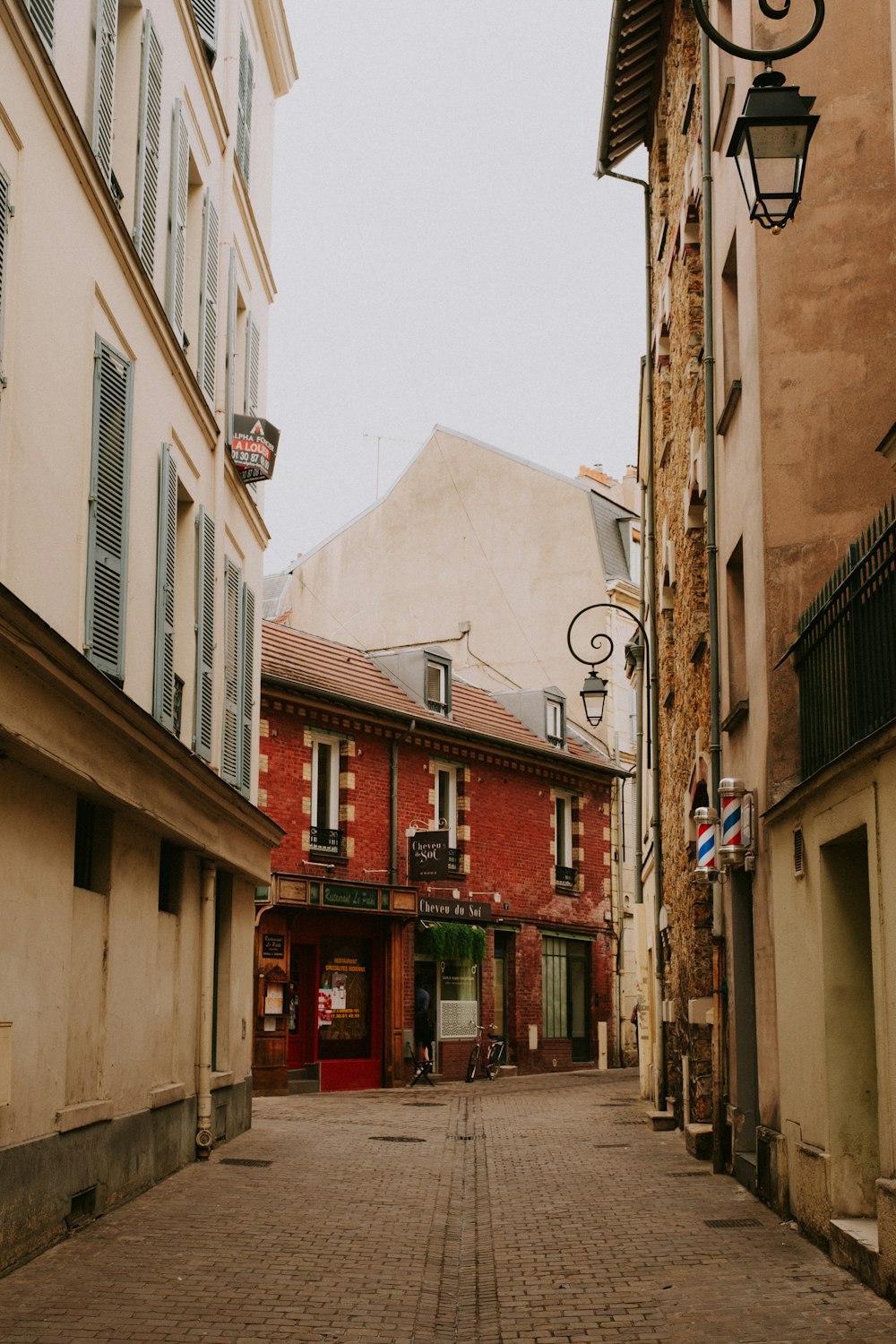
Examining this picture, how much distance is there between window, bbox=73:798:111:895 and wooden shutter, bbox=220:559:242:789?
439 cm

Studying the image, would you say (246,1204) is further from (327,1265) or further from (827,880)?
(827,880)

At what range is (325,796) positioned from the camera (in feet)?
88.8

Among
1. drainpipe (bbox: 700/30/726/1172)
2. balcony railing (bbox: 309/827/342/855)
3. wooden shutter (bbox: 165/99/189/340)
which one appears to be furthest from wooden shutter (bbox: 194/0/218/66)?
balcony railing (bbox: 309/827/342/855)

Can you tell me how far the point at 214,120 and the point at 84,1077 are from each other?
956cm

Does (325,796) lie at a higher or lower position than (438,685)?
lower

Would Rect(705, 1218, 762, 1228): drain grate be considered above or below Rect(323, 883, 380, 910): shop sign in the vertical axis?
below

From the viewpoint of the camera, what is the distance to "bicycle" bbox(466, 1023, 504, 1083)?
91.2ft

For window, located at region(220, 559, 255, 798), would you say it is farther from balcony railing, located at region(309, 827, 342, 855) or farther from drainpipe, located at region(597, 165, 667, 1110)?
balcony railing, located at region(309, 827, 342, 855)

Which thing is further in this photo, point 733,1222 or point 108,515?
point 108,515

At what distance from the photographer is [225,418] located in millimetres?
15547

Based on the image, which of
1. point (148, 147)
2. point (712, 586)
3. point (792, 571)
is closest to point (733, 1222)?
point (792, 571)

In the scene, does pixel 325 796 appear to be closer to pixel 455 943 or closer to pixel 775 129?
pixel 455 943

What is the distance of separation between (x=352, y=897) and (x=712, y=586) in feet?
44.8

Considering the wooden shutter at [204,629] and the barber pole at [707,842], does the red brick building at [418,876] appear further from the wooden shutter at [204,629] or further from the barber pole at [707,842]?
the barber pole at [707,842]
